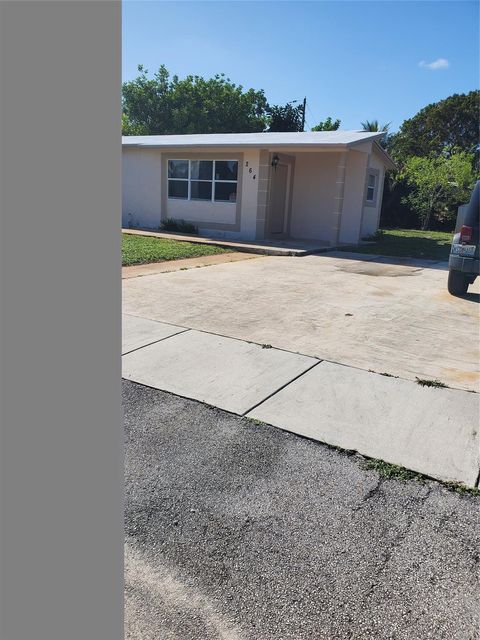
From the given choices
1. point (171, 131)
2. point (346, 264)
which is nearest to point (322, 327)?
point (346, 264)

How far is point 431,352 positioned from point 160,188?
14673 millimetres

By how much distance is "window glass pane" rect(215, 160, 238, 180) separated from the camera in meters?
16.6

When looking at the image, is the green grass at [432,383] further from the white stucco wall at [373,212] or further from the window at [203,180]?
the white stucco wall at [373,212]

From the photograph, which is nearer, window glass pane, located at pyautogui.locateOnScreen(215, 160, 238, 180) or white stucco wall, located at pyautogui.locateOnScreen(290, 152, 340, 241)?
window glass pane, located at pyautogui.locateOnScreen(215, 160, 238, 180)

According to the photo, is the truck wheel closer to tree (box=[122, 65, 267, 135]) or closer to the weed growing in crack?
the weed growing in crack

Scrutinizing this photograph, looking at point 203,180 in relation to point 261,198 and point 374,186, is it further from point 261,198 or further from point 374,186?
point 374,186

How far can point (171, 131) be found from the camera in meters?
41.5

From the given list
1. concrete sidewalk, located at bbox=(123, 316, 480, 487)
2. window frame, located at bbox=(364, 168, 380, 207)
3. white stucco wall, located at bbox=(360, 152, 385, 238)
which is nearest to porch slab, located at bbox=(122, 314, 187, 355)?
concrete sidewalk, located at bbox=(123, 316, 480, 487)

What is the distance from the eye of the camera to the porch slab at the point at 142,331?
5.45m

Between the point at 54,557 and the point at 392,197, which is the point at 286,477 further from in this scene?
the point at 392,197

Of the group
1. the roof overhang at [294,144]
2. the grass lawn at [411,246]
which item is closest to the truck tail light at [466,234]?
the grass lawn at [411,246]

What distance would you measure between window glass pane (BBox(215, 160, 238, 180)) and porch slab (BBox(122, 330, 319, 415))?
39.5ft

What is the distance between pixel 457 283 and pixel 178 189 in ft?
38.8

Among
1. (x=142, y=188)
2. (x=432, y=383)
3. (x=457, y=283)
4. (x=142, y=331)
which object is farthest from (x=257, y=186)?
(x=432, y=383)
